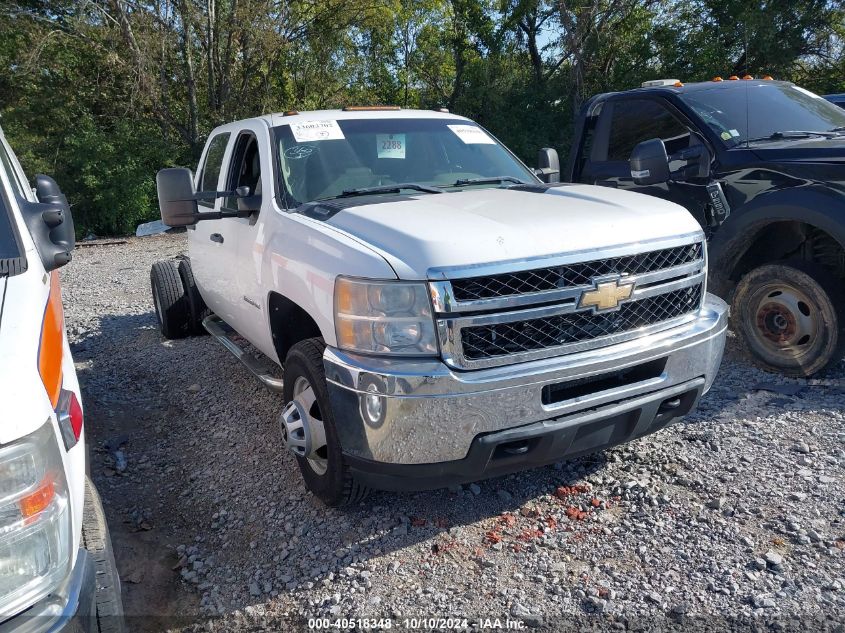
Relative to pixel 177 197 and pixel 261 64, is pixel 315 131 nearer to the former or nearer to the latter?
pixel 177 197

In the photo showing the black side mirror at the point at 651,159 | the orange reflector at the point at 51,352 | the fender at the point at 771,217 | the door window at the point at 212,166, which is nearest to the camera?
the orange reflector at the point at 51,352

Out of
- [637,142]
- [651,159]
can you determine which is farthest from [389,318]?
[637,142]

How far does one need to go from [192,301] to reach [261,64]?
15.6m

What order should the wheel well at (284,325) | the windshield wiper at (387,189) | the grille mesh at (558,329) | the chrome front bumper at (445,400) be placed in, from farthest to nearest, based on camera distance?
the windshield wiper at (387,189) → the wheel well at (284,325) → the grille mesh at (558,329) → the chrome front bumper at (445,400)

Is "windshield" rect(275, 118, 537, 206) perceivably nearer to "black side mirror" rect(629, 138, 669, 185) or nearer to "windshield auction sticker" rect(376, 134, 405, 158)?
"windshield auction sticker" rect(376, 134, 405, 158)

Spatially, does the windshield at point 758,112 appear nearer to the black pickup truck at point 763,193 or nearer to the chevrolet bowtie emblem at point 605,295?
the black pickup truck at point 763,193

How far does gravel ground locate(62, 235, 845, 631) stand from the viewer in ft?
8.73

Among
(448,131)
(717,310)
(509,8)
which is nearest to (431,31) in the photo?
(509,8)

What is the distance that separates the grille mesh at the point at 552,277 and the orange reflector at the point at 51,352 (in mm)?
1373

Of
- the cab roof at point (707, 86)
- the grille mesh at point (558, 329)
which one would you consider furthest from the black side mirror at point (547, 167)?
the grille mesh at point (558, 329)

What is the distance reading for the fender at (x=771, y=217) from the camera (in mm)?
4238

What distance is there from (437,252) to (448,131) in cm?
207

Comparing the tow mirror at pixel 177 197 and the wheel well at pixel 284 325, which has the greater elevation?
the tow mirror at pixel 177 197

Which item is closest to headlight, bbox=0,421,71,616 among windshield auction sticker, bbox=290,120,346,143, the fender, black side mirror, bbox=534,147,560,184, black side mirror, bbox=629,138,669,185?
windshield auction sticker, bbox=290,120,346,143
